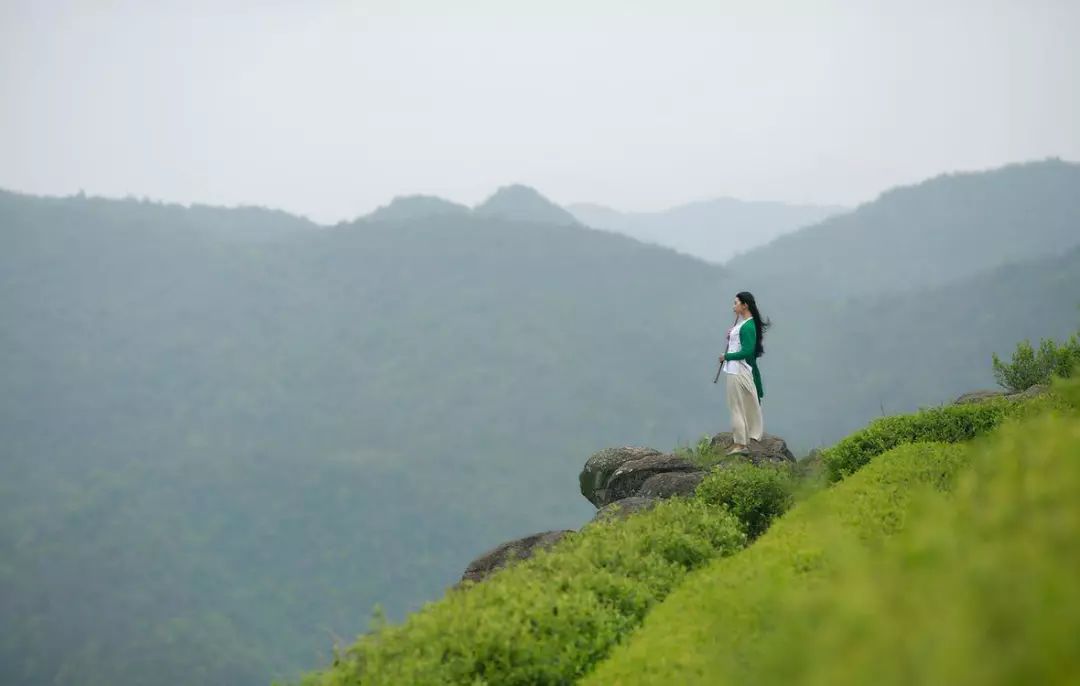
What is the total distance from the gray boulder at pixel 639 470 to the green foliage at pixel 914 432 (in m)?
2.03

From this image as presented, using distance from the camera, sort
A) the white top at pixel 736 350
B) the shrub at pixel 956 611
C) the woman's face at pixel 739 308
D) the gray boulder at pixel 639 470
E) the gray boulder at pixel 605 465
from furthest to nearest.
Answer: the gray boulder at pixel 605 465, the white top at pixel 736 350, the woman's face at pixel 739 308, the gray boulder at pixel 639 470, the shrub at pixel 956 611

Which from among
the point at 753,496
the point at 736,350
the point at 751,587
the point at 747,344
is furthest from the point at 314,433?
the point at 751,587

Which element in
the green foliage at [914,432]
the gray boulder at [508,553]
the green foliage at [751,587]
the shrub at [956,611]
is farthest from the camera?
the green foliage at [914,432]

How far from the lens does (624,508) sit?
396 inches

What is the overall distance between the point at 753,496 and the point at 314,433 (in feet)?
545

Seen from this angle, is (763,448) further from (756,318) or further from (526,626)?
(526,626)

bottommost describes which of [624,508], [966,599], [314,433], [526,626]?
[314,433]

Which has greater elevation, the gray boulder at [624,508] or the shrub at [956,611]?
the shrub at [956,611]

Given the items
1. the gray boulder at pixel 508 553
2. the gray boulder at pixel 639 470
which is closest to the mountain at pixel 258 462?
the gray boulder at pixel 639 470

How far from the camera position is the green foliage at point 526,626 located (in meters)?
5.48

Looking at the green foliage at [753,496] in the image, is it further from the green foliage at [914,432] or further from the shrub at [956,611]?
the shrub at [956,611]

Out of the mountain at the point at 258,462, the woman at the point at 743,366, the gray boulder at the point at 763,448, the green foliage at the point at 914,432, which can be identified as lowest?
the mountain at the point at 258,462

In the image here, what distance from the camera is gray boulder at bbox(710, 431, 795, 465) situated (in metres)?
12.9

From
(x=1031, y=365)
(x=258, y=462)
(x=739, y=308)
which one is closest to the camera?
(x=739, y=308)
